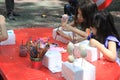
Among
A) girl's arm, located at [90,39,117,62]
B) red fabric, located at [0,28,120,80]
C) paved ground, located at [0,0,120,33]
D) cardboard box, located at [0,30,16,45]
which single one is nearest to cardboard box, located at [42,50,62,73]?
red fabric, located at [0,28,120,80]

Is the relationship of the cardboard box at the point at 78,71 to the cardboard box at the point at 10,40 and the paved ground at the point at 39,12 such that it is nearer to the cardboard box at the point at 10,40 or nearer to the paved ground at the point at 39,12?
the cardboard box at the point at 10,40

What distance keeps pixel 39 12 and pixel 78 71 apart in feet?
18.8

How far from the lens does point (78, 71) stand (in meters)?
1.81

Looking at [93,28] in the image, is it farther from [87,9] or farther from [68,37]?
[87,9]

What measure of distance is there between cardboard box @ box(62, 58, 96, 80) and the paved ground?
4134 millimetres

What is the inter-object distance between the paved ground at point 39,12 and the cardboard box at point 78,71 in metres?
4.13

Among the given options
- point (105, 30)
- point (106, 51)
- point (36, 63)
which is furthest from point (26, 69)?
point (105, 30)

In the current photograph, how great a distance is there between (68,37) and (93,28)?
11.5 inches

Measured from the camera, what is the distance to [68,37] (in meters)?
2.71

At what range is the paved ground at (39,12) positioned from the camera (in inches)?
247

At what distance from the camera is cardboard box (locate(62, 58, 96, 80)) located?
71.4 inches

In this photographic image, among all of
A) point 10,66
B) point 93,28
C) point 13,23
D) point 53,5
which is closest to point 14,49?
point 10,66

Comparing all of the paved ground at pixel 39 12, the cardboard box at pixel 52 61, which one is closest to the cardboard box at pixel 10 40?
the cardboard box at pixel 52 61

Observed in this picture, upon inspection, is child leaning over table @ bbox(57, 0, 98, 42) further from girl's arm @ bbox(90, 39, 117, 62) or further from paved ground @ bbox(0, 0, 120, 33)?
paved ground @ bbox(0, 0, 120, 33)
